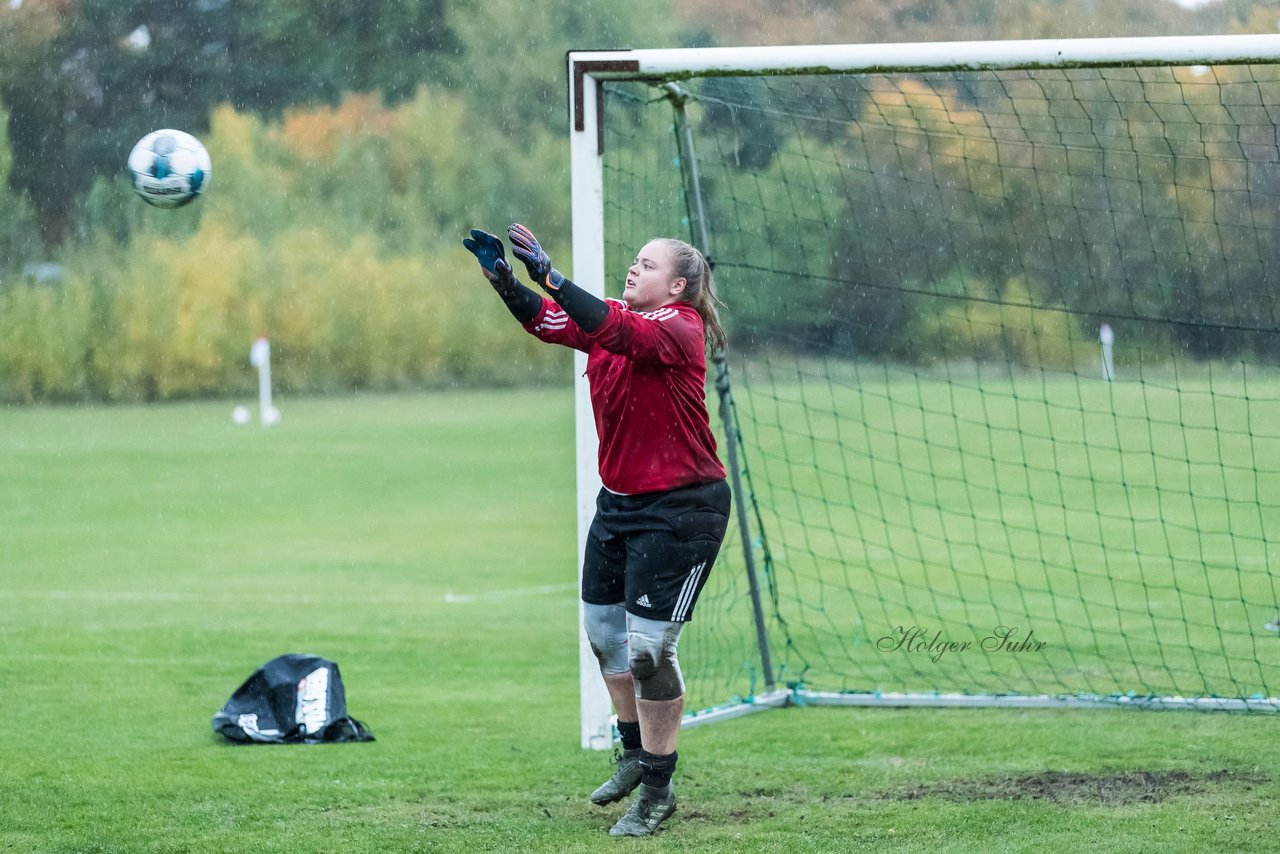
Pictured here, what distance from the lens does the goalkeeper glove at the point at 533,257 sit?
4.34 metres

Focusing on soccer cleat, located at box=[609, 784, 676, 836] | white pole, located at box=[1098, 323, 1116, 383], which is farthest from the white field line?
soccer cleat, located at box=[609, 784, 676, 836]

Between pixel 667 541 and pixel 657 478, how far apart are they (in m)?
0.20

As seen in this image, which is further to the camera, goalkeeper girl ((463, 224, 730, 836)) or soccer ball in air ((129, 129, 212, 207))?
soccer ball in air ((129, 129, 212, 207))

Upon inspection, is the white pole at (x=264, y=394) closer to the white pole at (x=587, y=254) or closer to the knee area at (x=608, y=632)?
the white pole at (x=587, y=254)

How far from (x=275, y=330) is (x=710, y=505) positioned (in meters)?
26.1

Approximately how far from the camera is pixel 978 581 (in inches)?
431

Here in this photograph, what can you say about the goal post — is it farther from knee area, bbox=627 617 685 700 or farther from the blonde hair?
knee area, bbox=627 617 685 700

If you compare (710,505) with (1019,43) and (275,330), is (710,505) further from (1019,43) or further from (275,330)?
(275,330)

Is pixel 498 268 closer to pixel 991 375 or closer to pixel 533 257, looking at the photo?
pixel 533 257

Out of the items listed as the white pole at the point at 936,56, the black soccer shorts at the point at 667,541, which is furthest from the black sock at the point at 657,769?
the white pole at the point at 936,56

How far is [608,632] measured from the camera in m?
4.98

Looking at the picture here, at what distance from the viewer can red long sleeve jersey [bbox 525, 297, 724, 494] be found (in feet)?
15.3

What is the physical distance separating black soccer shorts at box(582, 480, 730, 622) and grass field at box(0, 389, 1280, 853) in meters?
0.74

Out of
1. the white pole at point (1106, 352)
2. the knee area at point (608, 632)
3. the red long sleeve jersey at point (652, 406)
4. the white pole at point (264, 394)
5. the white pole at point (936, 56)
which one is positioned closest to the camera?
the red long sleeve jersey at point (652, 406)
